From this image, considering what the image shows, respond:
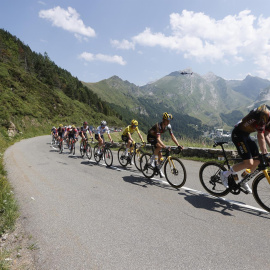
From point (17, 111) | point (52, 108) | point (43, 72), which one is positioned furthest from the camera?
point (43, 72)

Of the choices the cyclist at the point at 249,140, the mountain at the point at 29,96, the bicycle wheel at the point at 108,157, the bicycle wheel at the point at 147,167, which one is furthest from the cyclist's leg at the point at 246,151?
the mountain at the point at 29,96

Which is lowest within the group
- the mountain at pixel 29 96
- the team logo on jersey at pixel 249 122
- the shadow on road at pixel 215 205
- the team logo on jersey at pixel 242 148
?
the shadow on road at pixel 215 205

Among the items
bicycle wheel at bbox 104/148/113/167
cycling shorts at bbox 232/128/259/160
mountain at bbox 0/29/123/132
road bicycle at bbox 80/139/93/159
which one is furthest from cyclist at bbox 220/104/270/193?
mountain at bbox 0/29/123/132

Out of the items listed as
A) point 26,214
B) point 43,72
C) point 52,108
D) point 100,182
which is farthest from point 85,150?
point 43,72

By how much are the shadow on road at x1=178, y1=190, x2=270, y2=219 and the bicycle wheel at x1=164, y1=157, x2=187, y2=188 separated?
1.98 feet

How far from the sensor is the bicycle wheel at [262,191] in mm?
4500

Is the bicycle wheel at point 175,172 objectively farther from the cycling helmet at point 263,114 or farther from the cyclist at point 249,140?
the cycling helmet at point 263,114

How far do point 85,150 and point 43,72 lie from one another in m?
85.6

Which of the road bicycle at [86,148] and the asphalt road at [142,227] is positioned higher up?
the road bicycle at [86,148]

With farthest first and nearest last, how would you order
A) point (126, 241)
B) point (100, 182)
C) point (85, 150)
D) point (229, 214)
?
point (85, 150)
point (100, 182)
point (229, 214)
point (126, 241)

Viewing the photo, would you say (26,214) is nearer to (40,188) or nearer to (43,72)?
(40,188)

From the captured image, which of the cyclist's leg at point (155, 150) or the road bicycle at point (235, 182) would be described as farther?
the cyclist's leg at point (155, 150)

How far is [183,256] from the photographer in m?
3.04

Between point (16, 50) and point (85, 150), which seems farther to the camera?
point (16, 50)
